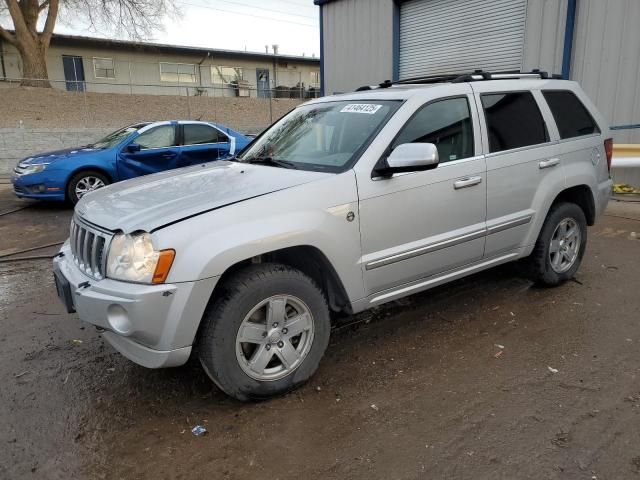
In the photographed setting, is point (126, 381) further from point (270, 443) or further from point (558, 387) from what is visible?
point (558, 387)

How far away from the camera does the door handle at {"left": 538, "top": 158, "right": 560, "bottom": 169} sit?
13.8ft

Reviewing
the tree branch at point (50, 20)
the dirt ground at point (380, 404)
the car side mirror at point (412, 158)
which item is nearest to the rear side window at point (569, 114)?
the dirt ground at point (380, 404)

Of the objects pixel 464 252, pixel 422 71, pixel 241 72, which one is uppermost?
pixel 241 72

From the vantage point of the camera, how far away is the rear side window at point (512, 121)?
3979mm

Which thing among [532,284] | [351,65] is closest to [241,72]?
[351,65]

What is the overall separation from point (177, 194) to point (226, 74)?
3316 cm

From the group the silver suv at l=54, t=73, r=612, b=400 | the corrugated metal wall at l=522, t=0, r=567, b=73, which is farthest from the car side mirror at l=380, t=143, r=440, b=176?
the corrugated metal wall at l=522, t=0, r=567, b=73

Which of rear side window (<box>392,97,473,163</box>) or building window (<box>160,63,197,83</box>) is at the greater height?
building window (<box>160,63,197,83</box>)

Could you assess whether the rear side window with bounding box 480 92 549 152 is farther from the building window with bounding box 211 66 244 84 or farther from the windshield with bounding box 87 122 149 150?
the building window with bounding box 211 66 244 84

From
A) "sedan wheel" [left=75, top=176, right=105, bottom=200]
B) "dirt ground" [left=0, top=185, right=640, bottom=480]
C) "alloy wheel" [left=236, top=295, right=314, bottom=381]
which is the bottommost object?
"dirt ground" [left=0, top=185, right=640, bottom=480]

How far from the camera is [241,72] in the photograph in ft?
113

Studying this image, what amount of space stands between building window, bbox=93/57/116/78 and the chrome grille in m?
30.5

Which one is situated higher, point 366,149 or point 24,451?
point 366,149

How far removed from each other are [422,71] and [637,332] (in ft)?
31.2
